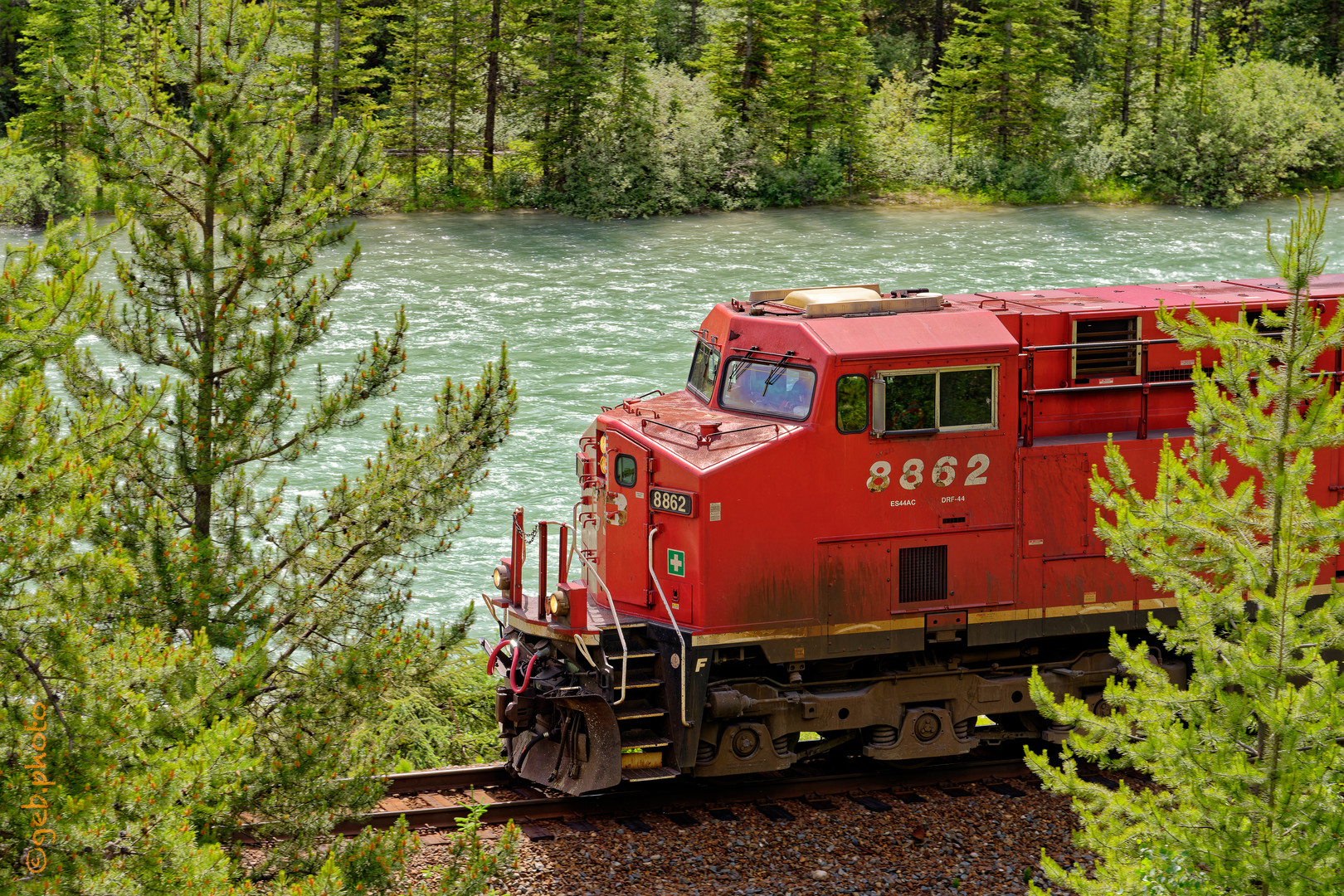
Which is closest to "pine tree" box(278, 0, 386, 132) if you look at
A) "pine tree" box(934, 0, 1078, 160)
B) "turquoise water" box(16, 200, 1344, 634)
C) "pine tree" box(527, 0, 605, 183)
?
"turquoise water" box(16, 200, 1344, 634)

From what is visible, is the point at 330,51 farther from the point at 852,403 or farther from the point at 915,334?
the point at 852,403

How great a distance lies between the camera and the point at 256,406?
35.0 feet

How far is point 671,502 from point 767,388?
1.38 m

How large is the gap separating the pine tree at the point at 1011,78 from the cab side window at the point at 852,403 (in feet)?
147

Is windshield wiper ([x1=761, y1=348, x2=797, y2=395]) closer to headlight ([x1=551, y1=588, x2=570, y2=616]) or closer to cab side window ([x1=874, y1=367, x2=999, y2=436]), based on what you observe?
cab side window ([x1=874, y1=367, x2=999, y2=436])

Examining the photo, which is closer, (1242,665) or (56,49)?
(1242,665)

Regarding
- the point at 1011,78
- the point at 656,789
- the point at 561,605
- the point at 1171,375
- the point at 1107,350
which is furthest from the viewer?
the point at 1011,78

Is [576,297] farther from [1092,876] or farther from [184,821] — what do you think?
[184,821]

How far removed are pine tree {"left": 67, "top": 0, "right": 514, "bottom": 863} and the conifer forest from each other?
3678cm

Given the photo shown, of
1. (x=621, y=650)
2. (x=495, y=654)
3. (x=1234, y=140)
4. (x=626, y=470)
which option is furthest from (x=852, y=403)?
(x=1234, y=140)

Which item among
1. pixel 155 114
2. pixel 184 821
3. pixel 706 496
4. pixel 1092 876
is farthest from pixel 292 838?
pixel 1092 876

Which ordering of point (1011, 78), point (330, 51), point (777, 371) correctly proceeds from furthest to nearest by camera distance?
point (1011, 78), point (330, 51), point (777, 371)

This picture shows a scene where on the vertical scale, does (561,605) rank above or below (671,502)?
below

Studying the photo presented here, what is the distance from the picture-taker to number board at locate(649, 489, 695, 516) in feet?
39.1
